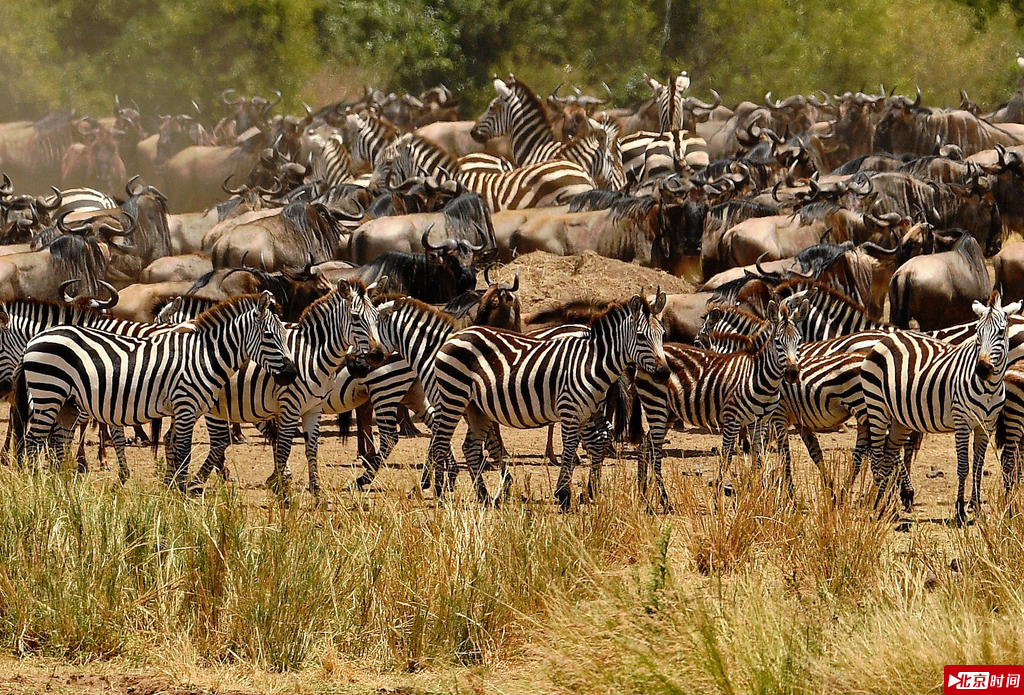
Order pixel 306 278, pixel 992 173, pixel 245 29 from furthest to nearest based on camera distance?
pixel 245 29 → pixel 992 173 → pixel 306 278

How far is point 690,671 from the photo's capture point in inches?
209

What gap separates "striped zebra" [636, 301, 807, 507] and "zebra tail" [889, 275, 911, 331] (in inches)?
160

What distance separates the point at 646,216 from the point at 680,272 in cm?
86

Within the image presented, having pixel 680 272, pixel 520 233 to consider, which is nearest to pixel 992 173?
pixel 680 272

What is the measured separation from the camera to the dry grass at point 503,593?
5.35 m

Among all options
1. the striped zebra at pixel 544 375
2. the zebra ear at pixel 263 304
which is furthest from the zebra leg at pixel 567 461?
the zebra ear at pixel 263 304

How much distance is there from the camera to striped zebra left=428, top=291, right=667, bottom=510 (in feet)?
29.6

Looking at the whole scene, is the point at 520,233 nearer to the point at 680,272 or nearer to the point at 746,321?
the point at 680,272

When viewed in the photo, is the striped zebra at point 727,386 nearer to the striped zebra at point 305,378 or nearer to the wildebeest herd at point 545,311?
the wildebeest herd at point 545,311

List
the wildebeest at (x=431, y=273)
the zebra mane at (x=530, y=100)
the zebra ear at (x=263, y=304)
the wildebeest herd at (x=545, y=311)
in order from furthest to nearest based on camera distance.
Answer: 1. the zebra mane at (x=530, y=100)
2. the wildebeest at (x=431, y=273)
3. the zebra ear at (x=263, y=304)
4. the wildebeest herd at (x=545, y=311)

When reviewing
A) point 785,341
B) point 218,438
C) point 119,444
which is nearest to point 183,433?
point 218,438

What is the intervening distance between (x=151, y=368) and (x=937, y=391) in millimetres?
5016

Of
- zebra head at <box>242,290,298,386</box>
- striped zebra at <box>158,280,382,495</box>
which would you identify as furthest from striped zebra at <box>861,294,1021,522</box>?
zebra head at <box>242,290,298,386</box>

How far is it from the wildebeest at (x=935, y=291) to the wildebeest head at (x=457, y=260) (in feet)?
13.6
